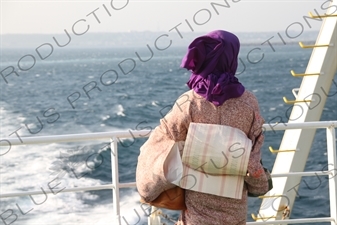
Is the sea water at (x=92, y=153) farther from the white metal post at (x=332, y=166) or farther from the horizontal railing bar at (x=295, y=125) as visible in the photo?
the white metal post at (x=332, y=166)

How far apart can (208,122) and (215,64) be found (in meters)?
0.18

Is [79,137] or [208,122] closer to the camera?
[208,122]

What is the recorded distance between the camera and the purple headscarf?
191 cm

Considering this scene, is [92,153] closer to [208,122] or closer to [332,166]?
[332,166]

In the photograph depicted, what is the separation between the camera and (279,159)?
13.5 feet

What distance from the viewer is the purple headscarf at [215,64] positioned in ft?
6.25

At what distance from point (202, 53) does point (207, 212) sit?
0.49 metres

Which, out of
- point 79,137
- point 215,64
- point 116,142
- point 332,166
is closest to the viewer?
point 215,64

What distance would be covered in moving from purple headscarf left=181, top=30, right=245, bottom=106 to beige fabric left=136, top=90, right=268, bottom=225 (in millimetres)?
35

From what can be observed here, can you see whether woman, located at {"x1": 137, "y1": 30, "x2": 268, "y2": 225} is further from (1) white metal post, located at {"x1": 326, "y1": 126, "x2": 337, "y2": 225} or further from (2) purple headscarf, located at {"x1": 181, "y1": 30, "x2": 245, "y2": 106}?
(1) white metal post, located at {"x1": 326, "y1": 126, "x2": 337, "y2": 225}

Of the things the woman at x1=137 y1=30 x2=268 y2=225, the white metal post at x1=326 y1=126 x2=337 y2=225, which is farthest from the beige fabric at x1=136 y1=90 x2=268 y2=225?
the white metal post at x1=326 y1=126 x2=337 y2=225

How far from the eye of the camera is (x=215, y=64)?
1.91 meters

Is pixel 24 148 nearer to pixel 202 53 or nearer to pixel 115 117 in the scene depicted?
pixel 202 53

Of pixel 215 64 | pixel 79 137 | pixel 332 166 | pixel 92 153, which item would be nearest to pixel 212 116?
pixel 215 64
